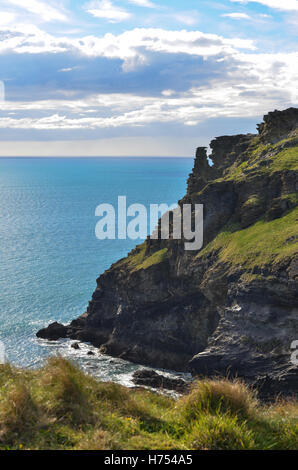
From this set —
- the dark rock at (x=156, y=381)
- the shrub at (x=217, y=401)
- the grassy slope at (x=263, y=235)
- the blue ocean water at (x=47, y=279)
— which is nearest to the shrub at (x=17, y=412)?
the shrub at (x=217, y=401)

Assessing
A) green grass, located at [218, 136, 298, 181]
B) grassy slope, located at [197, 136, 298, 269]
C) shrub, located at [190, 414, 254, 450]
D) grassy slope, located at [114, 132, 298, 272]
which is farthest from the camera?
green grass, located at [218, 136, 298, 181]

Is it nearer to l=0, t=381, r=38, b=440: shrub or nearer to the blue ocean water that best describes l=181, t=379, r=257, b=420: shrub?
l=0, t=381, r=38, b=440: shrub

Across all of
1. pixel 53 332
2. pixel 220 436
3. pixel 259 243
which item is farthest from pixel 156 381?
pixel 220 436

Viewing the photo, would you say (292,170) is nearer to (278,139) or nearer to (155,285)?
(278,139)

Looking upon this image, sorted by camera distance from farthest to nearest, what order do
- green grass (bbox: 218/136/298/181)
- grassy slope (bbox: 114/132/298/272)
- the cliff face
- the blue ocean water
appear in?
the blue ocean water
green grass (bbox: 218/136/298/181)
grassy slope (bbox: 114/132/298/272)
the cliff face

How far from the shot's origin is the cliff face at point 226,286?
39750 mm

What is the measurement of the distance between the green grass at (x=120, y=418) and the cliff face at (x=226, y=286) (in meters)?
25.5

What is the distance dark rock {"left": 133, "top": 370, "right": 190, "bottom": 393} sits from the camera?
43666 mm

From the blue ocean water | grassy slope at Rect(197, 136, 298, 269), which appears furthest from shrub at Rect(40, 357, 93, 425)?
grassy slope at Rect(197, 136, 298, 269)

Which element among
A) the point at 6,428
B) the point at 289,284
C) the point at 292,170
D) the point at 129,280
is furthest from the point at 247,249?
the point at 6,428

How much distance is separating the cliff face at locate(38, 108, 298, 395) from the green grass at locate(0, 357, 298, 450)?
25504 mm

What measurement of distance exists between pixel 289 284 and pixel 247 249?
785cm

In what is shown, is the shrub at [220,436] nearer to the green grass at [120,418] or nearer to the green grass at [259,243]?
the green grass at [120,418]
